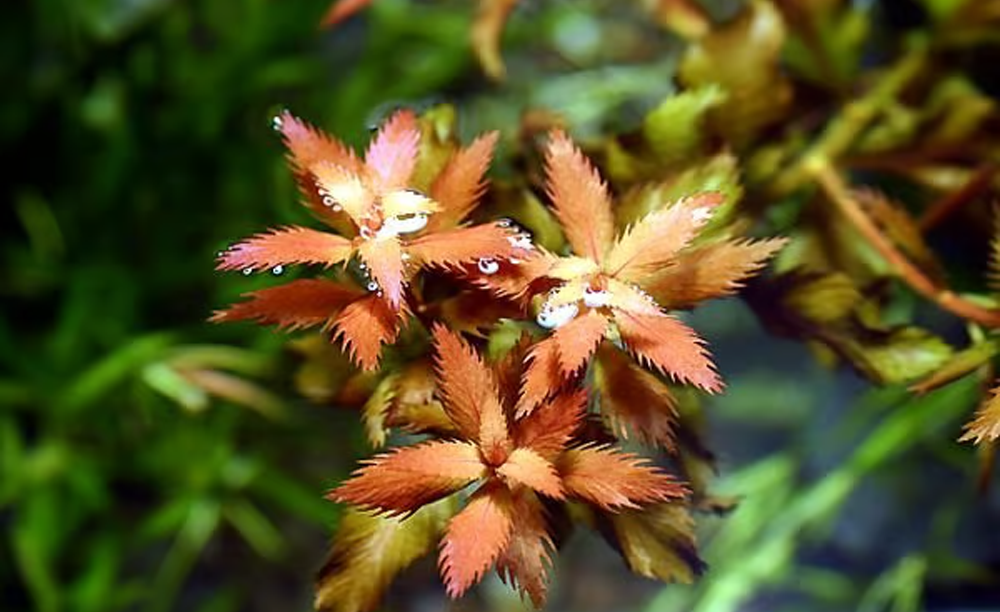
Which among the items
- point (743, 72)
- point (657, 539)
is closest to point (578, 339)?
point (657, 539)

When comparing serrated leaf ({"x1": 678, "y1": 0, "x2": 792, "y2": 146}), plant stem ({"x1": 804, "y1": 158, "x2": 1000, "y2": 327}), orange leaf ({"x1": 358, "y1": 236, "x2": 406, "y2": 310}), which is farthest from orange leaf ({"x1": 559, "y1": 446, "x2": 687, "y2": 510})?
serrated leaf ({"x1": 678, "y1": 0, "x2": 792, "y2": 146})

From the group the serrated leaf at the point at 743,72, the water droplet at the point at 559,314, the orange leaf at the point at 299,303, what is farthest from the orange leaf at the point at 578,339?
the serrated leaf at the point at 743,72

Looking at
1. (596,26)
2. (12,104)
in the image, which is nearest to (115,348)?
(12,104)

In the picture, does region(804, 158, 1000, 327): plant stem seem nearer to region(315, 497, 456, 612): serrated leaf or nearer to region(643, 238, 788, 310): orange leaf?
region(643, 238, 788, 310): orange leaf

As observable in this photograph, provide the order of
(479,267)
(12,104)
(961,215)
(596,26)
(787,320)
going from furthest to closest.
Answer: (596,26), (12,104), (961,215), (787,320), (479,267)

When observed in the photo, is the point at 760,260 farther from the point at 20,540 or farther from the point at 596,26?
the point at 596,26

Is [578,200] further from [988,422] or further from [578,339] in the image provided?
[988,422]
